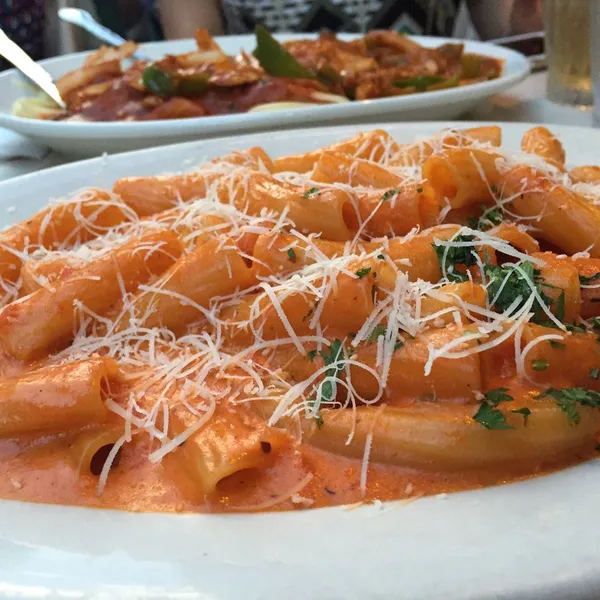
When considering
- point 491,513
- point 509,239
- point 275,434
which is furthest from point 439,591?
point 509,239

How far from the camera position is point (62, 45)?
5.34m

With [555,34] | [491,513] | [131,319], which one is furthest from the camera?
[555,34]

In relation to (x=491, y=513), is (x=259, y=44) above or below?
above

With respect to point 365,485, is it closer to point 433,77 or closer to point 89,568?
point 89,568

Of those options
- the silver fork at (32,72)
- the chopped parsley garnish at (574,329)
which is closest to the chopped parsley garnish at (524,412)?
the chopped parsley garnish at (574,329)

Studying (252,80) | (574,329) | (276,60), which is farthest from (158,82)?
(574,329)

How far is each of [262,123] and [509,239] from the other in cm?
115

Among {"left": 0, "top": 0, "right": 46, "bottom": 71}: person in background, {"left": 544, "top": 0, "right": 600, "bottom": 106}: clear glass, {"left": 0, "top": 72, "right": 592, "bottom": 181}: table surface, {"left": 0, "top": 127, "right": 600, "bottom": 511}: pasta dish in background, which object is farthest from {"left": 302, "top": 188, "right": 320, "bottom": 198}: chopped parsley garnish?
{"left": 0, "top": 0, "right": 46, "bottom": 71}: person in background

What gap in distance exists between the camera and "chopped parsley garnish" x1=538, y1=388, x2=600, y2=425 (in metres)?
0.94

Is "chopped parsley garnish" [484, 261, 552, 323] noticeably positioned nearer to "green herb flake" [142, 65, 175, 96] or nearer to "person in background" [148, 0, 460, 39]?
"green herb flake" [142, 65, 175, 96]

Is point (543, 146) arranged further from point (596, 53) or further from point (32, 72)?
point (32, 72)

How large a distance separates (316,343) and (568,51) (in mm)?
1966

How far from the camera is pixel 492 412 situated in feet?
3.13

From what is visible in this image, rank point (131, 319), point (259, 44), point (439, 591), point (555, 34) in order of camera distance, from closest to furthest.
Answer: point (439, 591) < point (131, 319) < point (555, 34) < point (259, 44)
